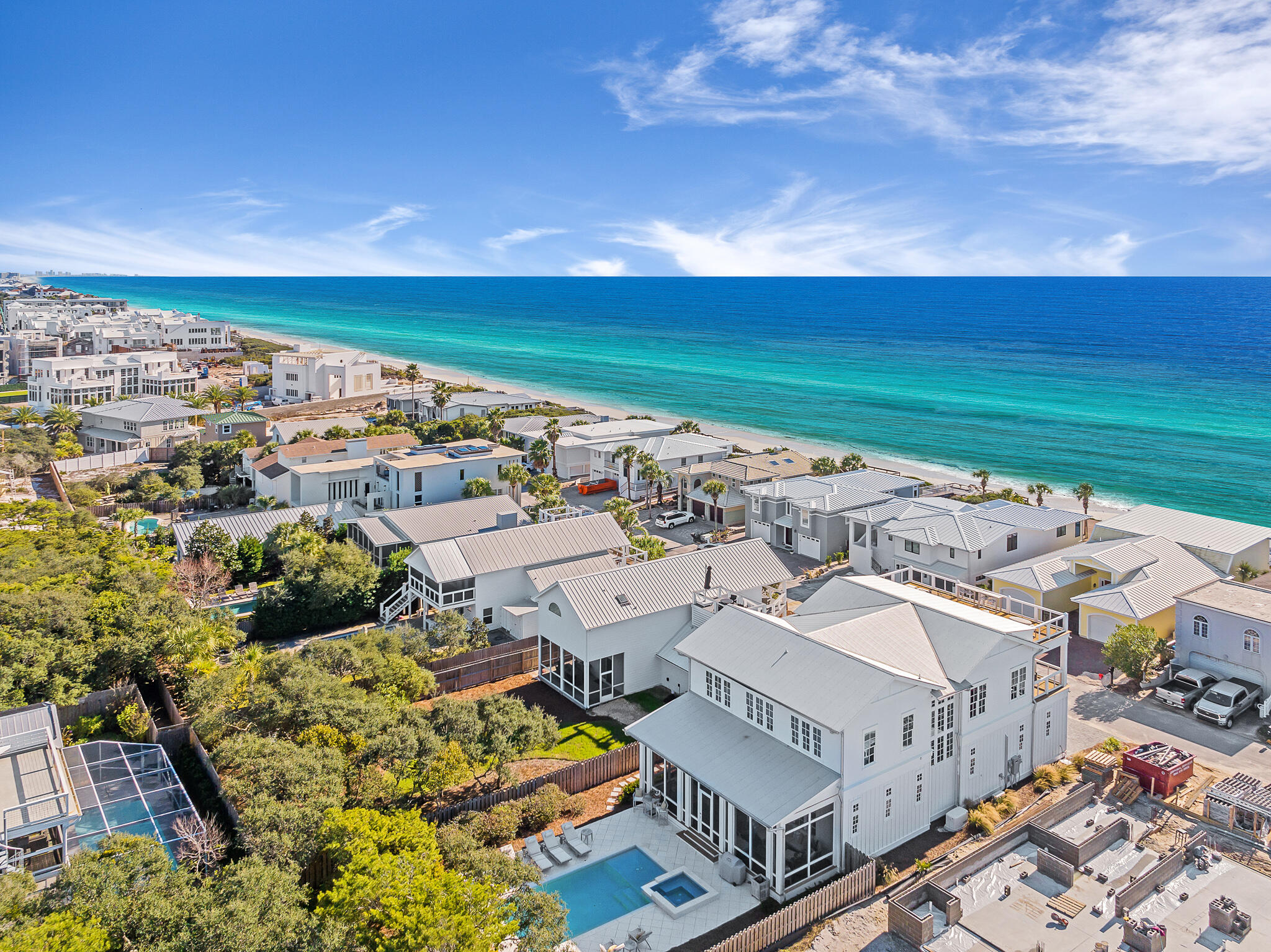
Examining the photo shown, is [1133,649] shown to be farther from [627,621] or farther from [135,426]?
[135,426]

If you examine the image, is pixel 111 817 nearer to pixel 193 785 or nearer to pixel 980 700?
pixel 193 785

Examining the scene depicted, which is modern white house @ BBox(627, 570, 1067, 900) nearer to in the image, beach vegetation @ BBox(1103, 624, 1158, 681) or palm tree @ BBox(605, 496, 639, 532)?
beach vegetation @ BBox(1103, 624, 1158, 681)

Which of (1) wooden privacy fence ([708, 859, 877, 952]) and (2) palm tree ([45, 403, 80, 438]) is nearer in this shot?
(1) wooden privacy fence ([708, 859, 877, 952])

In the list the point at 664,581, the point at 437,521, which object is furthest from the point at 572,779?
the point at 437,521

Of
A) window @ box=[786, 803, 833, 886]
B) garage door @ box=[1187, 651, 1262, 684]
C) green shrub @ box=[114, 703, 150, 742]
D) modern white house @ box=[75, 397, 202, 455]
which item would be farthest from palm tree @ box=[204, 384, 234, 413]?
garage door @ box=[1187, 651, 1262, 684]

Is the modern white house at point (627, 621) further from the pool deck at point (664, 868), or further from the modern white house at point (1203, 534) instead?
the modern white house at point (1203, 534)

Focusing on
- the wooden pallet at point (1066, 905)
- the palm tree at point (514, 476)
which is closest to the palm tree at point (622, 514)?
the palm tree at point (514, 476)
